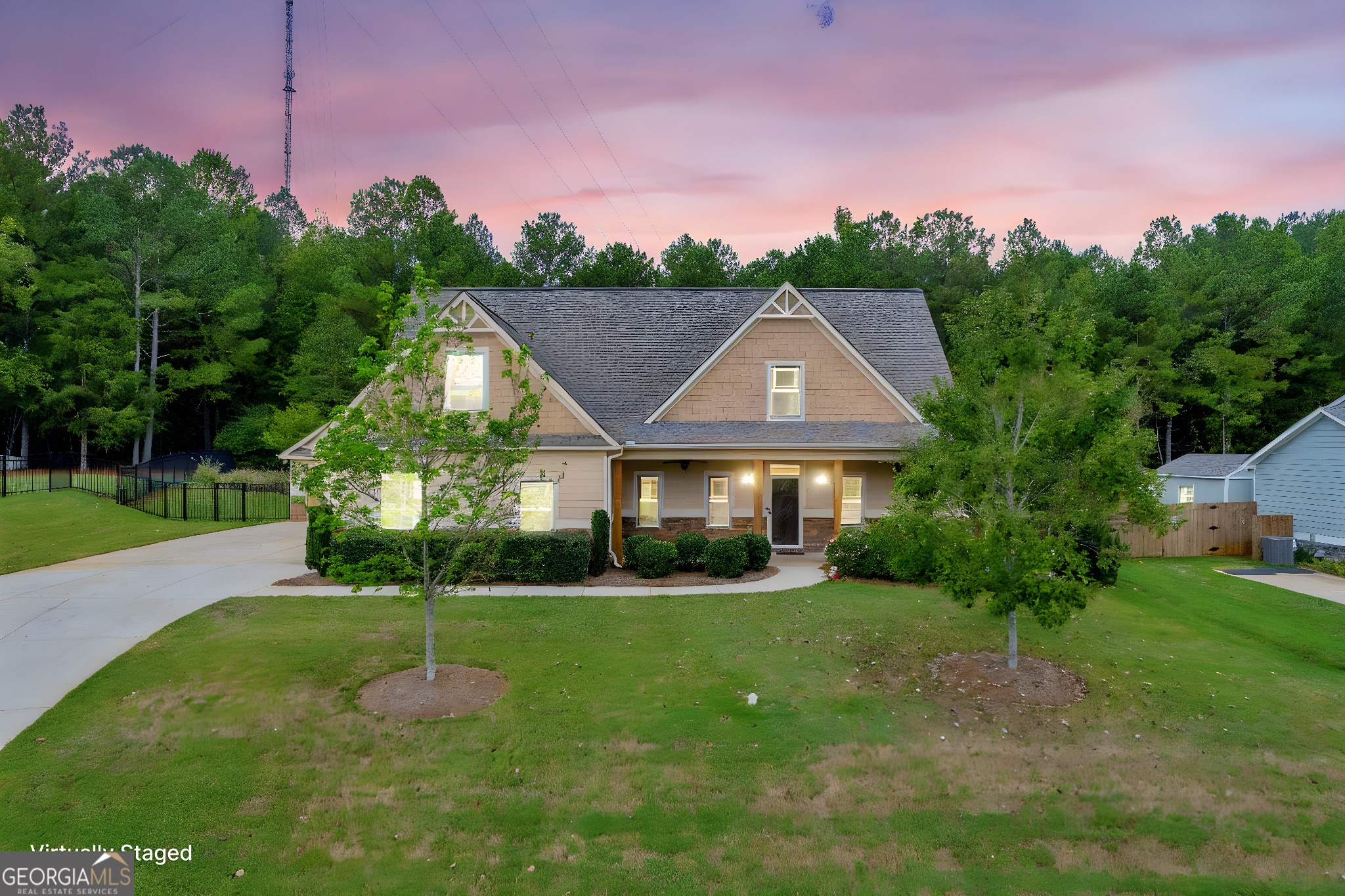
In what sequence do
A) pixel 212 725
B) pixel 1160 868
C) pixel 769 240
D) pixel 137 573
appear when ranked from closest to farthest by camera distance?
pixel 1160 868 < pixel 212 725 < pixel 137 573 < pixel 769 240

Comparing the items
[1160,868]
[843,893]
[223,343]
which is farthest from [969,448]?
[223,343]

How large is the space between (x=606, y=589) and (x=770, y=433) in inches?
269

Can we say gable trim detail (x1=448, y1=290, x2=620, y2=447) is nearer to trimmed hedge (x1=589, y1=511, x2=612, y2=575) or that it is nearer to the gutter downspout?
the gutter downspout

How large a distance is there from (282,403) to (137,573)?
32659 mm

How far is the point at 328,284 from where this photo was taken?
44031 mm

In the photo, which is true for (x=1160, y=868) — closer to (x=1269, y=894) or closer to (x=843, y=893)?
(x=1269, y=894)

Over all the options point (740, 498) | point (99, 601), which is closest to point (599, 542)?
point (740, 498)

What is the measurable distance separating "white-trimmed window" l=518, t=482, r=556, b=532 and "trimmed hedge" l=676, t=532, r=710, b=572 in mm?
3406

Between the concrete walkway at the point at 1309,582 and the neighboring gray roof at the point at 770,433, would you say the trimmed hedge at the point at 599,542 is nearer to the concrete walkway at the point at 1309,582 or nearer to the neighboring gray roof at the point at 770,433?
the neighboring gray roof at the point at 770,433

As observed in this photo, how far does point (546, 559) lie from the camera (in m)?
15.3

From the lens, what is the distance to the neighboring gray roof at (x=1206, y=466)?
2677 centimetres

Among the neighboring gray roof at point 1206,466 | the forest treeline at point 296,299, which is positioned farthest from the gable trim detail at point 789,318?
the neighboring gray roof at point 1206,466

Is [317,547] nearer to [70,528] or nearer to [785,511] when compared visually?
[70,528]

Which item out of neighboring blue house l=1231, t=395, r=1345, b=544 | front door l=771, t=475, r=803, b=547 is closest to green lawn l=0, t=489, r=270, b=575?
front door l=771, t=475, r=803, b=547
